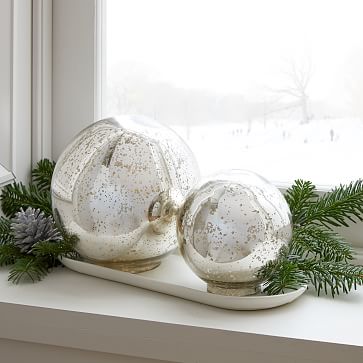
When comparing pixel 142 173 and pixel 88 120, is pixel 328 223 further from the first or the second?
pixel 88 120

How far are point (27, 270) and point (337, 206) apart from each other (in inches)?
18.3

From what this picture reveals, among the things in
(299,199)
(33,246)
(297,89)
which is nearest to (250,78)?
(297,89)

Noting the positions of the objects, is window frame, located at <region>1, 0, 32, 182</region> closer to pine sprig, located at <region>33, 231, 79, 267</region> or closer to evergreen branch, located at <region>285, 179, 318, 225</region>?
pine sprig, located at <region>33, 231, 79, 267</region>

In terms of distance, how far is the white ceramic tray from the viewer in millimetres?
886

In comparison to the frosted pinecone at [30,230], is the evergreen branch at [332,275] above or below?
below

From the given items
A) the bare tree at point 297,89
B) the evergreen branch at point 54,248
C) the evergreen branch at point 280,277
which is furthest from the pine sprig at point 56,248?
the bare tree at point 297,89

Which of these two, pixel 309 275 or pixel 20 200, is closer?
pixel 309 275

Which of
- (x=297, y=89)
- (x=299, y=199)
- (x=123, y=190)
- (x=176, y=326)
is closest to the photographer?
(x=176, y=326)

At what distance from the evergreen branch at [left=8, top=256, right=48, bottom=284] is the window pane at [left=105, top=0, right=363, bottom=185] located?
0.36 m

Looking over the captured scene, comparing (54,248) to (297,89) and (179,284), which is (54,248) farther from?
(297,89)

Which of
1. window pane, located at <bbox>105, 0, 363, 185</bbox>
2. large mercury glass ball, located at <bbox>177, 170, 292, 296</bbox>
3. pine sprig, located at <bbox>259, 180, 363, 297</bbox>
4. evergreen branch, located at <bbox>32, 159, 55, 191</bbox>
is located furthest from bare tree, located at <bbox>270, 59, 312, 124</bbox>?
evergreen branch, located at <bbox>32, 159, 55, 191</bbox>

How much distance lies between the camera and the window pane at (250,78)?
114 centimetres

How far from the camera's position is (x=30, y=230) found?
3.43 ft

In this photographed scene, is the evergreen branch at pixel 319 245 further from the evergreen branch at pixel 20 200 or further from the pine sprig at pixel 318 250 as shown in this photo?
the evergreen branch at pixel 20 200
